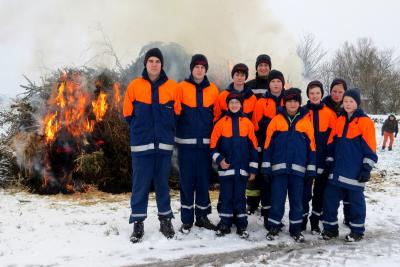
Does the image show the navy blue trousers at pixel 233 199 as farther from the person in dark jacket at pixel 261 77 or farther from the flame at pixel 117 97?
Result: the flame at pixel 117 97

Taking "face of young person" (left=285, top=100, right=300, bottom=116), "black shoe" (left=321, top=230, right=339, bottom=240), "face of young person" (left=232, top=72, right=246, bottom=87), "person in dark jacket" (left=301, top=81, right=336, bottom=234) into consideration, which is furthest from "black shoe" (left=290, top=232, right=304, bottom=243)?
"face of young person" (left=232, top=72, right=246, bottom=87)

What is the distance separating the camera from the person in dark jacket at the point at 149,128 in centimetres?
459

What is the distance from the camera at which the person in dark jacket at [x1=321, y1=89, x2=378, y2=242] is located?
471cm

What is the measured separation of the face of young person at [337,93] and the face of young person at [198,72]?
1.81 m

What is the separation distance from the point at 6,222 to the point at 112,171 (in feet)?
7.08

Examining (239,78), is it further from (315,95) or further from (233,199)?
(233,199)

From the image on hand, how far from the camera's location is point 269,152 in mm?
4855

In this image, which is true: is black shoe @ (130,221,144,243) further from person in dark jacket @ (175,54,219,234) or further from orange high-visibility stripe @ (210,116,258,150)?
orange high-visibility stripe @ (210,116,258,150)

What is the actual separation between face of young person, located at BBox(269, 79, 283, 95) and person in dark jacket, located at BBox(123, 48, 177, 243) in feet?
4.34

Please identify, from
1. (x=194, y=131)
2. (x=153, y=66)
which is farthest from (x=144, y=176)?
(x=153, y=66)

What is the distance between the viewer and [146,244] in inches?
177

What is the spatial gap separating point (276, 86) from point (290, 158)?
0.99 metres

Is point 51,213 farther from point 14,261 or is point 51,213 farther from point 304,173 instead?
point 304,173

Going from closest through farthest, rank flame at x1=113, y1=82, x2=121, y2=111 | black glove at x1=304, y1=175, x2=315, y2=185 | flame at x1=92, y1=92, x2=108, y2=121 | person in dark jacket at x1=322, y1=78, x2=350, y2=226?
black glove at x1=304, y1=175, x2=315, y2=185, person in dark jacket at x1=322, y1=78, x2=350, y2=226, flame at x1=92, y1=92, x2=108, y2=121, flame at x1=113, y1=82, x2=121, y2=111
